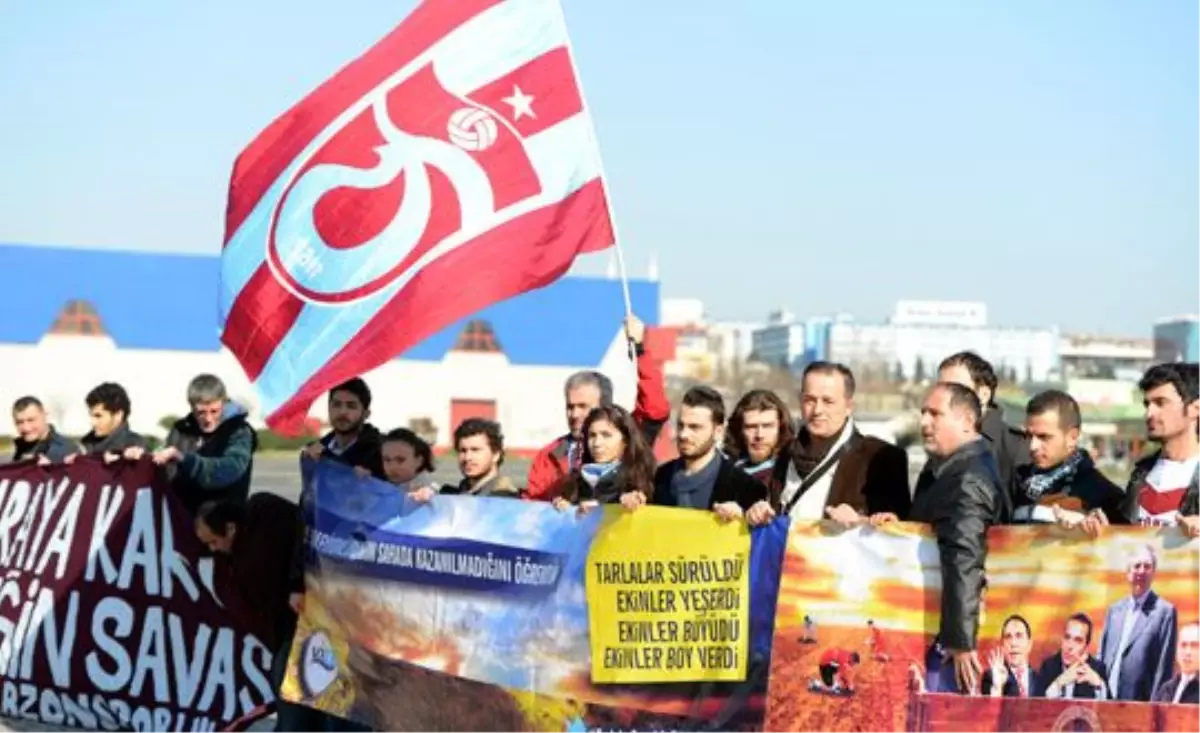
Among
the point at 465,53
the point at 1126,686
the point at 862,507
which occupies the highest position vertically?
the point at 465,53

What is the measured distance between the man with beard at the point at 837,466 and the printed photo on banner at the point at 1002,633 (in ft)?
0.50

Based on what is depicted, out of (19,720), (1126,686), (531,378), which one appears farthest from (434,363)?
(1126,686)

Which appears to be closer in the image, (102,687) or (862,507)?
(862,507)

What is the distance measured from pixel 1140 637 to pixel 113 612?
5.80 m

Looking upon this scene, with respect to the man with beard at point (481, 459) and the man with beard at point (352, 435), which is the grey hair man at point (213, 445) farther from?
the man with beard at point (481, 459)

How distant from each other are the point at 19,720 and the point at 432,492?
3687 millimetres

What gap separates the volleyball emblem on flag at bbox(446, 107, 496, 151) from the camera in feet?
25.5

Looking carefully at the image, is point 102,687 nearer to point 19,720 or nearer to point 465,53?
point 19,720

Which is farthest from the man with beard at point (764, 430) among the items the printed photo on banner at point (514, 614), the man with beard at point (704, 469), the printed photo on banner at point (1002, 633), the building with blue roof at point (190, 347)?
the building with blue roof at point (190, 347)

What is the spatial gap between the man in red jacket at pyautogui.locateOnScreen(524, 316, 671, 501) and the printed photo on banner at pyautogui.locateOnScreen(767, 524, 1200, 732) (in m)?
1.40

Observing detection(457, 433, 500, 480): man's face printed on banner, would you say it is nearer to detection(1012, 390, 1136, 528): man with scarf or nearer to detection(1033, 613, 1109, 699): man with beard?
detection(1012, 390, 1136, 528): man with scarf

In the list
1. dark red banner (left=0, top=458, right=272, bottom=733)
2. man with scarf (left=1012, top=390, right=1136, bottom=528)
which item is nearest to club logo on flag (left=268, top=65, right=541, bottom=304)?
dark red banner (left=0, top=458, right=272, bottom=733)

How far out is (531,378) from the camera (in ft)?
231

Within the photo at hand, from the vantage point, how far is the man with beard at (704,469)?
22.4 feet
